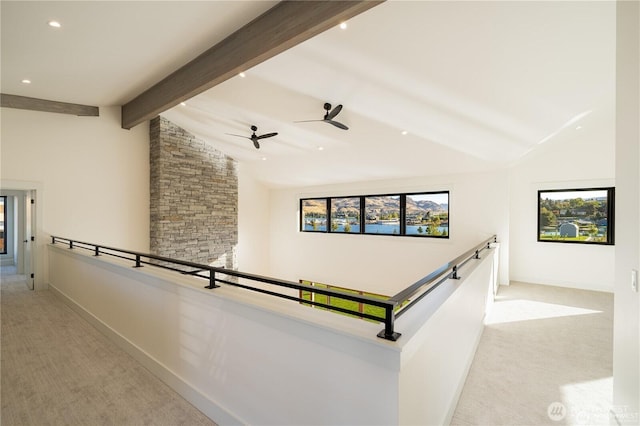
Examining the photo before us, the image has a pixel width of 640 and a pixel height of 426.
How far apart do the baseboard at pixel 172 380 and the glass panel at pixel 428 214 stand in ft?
19.4

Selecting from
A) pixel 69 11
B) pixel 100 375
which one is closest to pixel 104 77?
pixel 69 11

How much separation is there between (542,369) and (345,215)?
5.82 meters

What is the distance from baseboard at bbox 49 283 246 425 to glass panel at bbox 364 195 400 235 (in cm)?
591

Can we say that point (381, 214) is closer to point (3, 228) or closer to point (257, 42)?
point (257, 42)

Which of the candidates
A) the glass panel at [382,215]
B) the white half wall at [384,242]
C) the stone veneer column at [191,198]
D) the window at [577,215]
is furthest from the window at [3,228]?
the window at [577,215]

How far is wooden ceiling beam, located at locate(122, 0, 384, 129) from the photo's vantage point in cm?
245

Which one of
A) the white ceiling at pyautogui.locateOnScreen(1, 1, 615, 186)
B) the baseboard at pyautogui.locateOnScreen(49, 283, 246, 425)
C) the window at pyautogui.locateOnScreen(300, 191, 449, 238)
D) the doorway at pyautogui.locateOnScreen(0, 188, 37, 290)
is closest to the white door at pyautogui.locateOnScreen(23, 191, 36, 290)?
the doorway at pyautogui.locateOnScreen(0, 188, 37, 290)

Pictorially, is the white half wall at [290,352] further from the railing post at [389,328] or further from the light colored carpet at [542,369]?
the light colored carpet at [542,369]

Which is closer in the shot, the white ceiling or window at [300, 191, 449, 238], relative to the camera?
the white ceiling

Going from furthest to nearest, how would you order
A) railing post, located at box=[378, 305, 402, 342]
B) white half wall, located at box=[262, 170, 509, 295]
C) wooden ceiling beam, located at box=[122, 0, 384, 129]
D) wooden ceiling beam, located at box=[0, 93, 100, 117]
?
white half wall, located at box=[262, 170, 509, 295] < wooden ceiling beam, located at box=[0, 93, 100, 117] < wooden ceiling beam, located at box=[122, 0, 384, 129] < railing post, located at box=[378, 305, 402, 342]

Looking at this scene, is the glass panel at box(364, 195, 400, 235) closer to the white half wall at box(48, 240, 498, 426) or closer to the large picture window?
the large picture window

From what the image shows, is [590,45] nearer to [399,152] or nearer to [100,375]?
[399,152]

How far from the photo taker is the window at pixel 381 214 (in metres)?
6.80

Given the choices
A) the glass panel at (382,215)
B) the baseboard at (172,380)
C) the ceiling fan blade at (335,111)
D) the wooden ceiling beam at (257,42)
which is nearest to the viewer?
the baseboard at (172,380)
